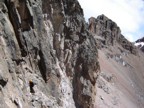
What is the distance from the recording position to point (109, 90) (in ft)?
241

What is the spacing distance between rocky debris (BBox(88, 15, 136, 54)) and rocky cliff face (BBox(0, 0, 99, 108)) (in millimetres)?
80254

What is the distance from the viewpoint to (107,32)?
405 feet

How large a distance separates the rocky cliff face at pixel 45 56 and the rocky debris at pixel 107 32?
80.3 metres

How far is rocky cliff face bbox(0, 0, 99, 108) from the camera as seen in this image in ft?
61.8

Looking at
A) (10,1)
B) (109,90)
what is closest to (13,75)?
(10,1)

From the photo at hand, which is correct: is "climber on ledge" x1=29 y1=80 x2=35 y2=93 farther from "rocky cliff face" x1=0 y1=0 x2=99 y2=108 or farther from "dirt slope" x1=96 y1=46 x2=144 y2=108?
"dirt slope" x1=96 y1=46 x2=144 y2=108

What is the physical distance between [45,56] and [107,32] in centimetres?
10042

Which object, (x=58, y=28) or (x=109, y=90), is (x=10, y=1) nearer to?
(x=58, y=28)

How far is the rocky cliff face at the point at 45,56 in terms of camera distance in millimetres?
18828

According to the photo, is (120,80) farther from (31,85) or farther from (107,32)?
(31,85)

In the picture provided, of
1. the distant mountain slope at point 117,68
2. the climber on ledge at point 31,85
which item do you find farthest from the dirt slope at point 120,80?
the climber on ledge at point 31,85

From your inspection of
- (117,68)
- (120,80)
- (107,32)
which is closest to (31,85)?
(120,80)

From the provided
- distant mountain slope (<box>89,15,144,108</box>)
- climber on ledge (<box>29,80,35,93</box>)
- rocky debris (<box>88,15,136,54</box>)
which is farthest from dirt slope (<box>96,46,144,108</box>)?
climber on ledge (<box>29,80,35,93</box>)

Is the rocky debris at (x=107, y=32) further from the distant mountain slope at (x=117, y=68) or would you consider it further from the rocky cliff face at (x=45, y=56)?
the rocky cliff face at (x=45, y=56)
